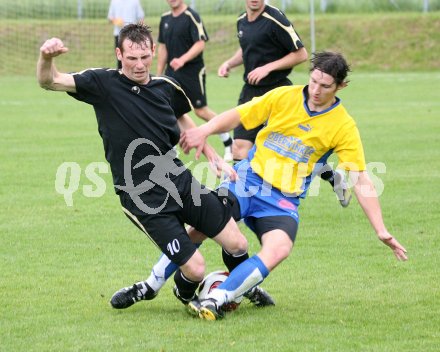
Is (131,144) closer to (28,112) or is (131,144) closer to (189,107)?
(189,107)

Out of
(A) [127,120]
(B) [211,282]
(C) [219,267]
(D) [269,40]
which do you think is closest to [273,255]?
(B) [211,282]

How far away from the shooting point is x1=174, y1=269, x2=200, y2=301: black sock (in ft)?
19.6

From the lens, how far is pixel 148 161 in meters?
5.89

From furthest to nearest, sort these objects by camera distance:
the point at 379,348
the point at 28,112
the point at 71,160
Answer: the point at 28,112
the point at 71,160
the point at 379,348

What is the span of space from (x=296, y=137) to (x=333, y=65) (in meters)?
0.53

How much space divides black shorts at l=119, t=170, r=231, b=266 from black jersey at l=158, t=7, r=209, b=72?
7582mm

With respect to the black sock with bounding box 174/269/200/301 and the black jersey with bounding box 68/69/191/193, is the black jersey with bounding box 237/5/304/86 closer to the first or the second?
the black jersey with bounding box 68/69/191/193

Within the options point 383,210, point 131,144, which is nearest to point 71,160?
point 383,210

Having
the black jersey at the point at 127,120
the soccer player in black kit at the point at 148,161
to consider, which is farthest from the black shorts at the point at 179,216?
the black jersey at the point at 127,120

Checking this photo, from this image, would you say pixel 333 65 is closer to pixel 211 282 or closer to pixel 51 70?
pixel 211 282

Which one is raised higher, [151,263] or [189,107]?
[189,107]

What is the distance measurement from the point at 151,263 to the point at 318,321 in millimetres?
1949

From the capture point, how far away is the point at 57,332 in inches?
217

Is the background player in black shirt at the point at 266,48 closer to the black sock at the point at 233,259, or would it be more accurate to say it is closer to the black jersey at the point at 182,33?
the black sock at the point at 233,259
